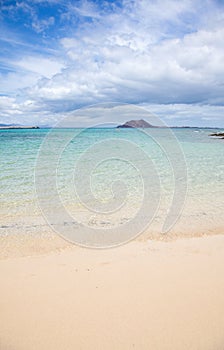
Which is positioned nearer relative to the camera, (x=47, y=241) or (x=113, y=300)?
(x=113, y=300)

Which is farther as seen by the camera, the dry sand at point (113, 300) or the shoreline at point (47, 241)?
the shoreline at point (47, 241)

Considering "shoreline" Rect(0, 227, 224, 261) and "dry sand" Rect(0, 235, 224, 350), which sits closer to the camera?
"dry sand" Rect(0, 235, 224, 350)

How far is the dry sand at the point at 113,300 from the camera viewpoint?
9.53 feet

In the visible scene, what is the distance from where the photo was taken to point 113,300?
3516mm

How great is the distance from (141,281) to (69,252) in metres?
1.75

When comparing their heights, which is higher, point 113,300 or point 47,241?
point 47,241

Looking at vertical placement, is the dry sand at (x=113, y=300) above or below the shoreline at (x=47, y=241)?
below

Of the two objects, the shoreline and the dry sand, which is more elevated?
the shoreline

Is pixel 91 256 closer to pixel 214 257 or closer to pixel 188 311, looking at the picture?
pixel 188 311

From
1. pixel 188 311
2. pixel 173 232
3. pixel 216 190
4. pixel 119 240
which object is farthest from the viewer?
pixel 216 190

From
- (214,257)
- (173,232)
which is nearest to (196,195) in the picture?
(173,232)

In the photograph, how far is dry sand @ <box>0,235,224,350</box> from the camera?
2.91 meters

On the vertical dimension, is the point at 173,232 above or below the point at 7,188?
below

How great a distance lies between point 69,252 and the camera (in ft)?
16.5
